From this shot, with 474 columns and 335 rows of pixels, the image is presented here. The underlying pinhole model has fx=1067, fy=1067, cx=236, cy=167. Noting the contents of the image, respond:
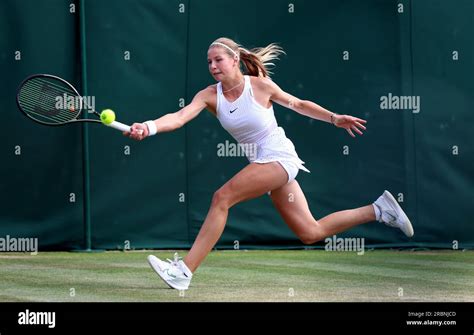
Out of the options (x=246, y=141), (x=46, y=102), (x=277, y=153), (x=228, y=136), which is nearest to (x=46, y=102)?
(x=46, y=102)

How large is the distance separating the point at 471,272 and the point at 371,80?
2389 mm

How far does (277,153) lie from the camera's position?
658cm

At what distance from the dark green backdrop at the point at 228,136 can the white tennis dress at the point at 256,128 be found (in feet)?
9.34

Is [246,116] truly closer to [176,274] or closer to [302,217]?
[302,217]

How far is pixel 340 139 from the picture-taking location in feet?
31.3

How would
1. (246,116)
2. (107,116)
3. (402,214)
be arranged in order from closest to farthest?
(107,116)
(246,116)
(402,214)

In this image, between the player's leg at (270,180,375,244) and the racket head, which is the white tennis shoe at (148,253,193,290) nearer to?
the player's leg at (270,180,375,244)

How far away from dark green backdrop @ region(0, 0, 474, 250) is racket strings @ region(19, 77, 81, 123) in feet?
7.69

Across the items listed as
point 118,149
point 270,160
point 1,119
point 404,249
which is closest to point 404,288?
point 270,160

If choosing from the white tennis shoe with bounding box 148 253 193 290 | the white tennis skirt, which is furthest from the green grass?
the white tennis skirt

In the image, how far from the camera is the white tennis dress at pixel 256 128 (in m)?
6.55

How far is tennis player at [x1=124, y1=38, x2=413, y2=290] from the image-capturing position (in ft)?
20.6

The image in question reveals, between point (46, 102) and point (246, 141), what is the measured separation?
1.33m

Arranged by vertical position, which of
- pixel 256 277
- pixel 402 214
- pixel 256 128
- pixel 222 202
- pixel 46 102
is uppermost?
pixel 46 102
